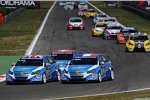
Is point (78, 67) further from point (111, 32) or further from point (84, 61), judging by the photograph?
point (111, 32)

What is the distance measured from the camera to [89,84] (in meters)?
25.5

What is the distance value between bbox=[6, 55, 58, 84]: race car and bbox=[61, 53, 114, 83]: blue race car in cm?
85

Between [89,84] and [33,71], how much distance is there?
2.33m

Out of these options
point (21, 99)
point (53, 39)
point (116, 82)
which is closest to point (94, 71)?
point (116, 82)

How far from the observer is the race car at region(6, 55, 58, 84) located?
83.5ft

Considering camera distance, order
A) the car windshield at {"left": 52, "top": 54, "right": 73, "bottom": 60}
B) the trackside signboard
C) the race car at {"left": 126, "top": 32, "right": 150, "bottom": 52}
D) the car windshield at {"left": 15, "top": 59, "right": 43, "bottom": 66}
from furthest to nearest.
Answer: the trackside signboard
the race car at {"left": 126, "top": 32, "right": 150, "bottom": 52}
the car windshield at {"left": 52, "top": 54, "right": 73, "bottom": 60}
the car windshield at {"left": 15, "top": 59, "right": 43, "bottom": 66}

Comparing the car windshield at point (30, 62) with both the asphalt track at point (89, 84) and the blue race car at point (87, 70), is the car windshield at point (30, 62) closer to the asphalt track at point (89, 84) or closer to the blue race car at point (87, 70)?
the asphalt track at point (89, 84)

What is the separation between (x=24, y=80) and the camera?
2547 cm

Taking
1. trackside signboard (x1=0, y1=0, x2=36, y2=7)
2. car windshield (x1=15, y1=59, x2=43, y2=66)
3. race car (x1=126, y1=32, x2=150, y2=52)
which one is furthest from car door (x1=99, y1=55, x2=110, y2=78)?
trackside signboard (x1=0, y1=0, x2=36, y2=7)

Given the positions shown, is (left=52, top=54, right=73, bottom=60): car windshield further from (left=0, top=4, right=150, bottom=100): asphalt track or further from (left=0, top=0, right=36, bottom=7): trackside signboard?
(left=0, top=0, right=36, bottom=7): trackside signboard

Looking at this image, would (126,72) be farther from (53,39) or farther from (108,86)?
(53,39)

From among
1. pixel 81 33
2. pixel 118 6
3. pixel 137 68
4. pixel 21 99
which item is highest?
pixel 21 99

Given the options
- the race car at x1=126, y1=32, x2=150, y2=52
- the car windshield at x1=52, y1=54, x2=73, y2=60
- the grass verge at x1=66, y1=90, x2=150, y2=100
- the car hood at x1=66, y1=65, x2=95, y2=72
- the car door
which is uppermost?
the grass verge at x1=66, y1=90, x2=150, y2=100

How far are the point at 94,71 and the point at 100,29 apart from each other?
30.1 metres
